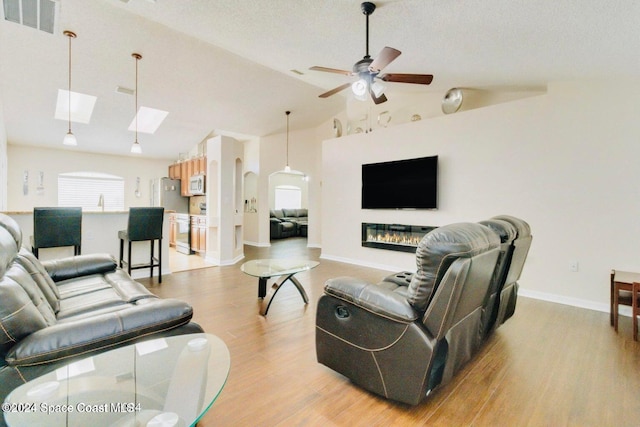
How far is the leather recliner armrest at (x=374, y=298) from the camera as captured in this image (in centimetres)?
163

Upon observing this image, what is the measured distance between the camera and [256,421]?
1.62m

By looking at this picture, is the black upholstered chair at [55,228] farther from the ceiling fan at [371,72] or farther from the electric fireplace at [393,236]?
the electric fireplace at [393,236]

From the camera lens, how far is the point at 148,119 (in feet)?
22.4

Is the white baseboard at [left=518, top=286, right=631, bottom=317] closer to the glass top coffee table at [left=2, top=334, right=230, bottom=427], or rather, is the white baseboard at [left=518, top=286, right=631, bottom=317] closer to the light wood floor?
the light wood floor

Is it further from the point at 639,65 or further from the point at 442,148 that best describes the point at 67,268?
the point at 639,65

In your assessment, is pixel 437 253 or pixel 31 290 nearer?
pixel 437 253

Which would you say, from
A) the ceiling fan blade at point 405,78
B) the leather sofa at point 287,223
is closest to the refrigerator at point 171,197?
the leather sofa at point 287,223

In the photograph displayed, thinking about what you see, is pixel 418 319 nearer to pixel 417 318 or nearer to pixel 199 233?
pixel 417 318

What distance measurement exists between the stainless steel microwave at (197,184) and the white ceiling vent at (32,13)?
3.53 metres

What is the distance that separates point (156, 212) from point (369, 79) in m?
3.70

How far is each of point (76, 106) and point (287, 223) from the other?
650 cm

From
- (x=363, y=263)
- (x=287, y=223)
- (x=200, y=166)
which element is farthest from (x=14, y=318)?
(x=287, y=223)

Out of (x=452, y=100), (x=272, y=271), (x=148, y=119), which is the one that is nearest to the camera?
(x=272, y=271)

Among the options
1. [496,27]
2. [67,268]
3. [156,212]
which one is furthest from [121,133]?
[496,27]
